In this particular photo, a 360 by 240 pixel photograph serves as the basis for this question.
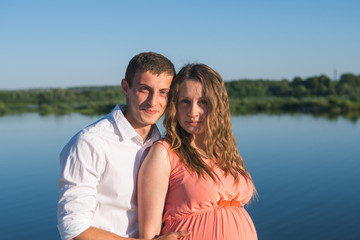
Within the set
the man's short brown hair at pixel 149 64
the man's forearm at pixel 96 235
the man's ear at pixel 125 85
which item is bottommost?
the man's forearm at pixel 96 235

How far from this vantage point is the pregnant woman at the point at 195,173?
77.1 inches

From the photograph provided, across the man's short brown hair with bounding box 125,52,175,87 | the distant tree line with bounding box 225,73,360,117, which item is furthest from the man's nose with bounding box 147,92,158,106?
the distant tree line with bounding box 225,73,360,117

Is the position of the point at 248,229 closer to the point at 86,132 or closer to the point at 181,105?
the point at 181,105

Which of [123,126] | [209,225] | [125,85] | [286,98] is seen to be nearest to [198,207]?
[209,225]

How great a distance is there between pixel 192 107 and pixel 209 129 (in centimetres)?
19

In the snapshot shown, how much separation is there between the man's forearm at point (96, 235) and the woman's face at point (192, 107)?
2.37ft

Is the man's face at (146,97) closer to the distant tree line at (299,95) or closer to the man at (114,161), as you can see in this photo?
the man at (114,161)

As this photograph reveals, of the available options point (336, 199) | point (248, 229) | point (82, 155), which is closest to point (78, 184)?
point (82, 155)

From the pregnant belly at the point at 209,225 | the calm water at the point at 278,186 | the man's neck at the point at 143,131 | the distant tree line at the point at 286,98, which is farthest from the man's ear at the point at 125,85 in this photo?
the distant tree line at the point at 286,98

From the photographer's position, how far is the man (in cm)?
175

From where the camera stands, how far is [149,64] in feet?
6.48

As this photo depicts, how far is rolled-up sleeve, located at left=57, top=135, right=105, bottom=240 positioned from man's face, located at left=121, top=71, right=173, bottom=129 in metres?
0.36

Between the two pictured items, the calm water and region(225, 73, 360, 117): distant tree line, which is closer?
the calm water

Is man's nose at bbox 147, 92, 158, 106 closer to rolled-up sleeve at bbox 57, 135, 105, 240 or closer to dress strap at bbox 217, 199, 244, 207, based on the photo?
rolled-up sleeve at bbox 57, 135, 105, 240
